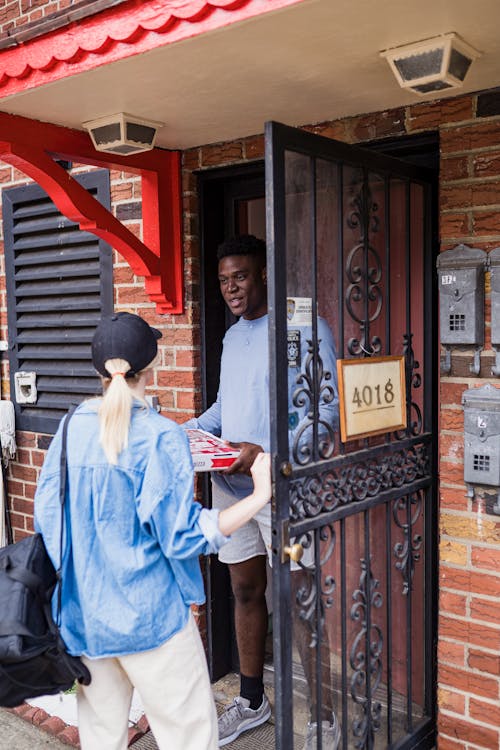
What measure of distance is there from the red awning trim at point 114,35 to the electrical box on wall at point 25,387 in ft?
6.95

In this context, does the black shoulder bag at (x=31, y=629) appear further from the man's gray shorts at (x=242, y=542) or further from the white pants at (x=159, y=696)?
the man's gray shorts at (x=242, y=542)

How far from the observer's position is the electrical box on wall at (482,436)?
99.8 inches

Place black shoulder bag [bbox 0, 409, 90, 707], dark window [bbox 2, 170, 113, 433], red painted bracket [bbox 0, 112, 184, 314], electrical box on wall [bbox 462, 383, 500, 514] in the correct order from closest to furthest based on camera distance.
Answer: black shoulder bag [bbox 0, 409, 90, 707]
electrical box on wall [bbox 462, 383, 500, 514]
red painted bracket [bbox 0, 112, 184, 314]
dark window [bbox 2, 170, 113, 433]

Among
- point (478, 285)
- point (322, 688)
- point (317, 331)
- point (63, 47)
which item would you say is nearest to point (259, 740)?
point (322, 688)

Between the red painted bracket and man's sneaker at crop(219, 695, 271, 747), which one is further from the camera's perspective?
man's sneaker at crop(219, 695, 271, 747)

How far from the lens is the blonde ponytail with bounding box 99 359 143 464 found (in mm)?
2096

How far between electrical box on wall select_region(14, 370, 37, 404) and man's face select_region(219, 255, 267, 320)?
5.65 ft

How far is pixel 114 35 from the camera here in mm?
2152

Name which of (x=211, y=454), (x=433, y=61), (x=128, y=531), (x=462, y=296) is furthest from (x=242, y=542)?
(x=433, y=61)

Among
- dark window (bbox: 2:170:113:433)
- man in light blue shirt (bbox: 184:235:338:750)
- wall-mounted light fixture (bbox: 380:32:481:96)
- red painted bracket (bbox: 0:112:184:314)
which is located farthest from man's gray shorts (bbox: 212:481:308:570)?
wall-mounted light fixture (bbox: 380:32:481:96)

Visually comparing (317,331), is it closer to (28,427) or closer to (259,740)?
(259,740)

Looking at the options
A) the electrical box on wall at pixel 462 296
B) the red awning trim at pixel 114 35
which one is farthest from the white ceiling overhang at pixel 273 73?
the electrical box on wall at pixel 462 296

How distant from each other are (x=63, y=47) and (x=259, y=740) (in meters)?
2.87

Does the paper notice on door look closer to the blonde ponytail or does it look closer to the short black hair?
the blonde ponytail
